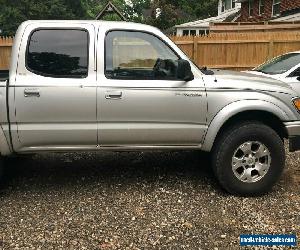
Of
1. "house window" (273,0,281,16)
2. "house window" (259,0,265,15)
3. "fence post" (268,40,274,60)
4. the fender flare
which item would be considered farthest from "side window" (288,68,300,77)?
"house window" (259,0,265,15)

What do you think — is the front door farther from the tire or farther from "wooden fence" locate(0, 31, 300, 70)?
"wooden fence" locate(0, 31, 300, 70)

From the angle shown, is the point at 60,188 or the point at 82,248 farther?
the point at 60,188

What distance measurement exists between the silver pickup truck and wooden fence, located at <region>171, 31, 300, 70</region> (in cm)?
1001

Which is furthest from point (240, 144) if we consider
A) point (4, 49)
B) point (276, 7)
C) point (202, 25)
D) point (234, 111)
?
point (202, 25)

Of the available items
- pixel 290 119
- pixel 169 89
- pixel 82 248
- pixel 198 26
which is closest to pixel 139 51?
pixel 169 89

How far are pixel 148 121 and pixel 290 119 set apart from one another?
5.46ft

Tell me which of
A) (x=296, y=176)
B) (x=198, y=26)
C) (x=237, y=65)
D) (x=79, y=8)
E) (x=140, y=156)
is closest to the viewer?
(x=296, y=176)

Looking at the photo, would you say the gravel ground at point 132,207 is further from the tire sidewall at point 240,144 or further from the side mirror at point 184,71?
the side mirror at point 184,71

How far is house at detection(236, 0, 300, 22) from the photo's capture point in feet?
73.6

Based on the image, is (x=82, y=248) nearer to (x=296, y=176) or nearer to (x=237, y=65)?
(x=296, y=176)

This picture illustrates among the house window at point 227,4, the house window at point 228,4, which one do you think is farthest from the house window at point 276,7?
the house window at point 228,4

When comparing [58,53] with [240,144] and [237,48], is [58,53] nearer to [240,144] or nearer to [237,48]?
[240,144]

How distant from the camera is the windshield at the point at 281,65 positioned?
8656 millimetres

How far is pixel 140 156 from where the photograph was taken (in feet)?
20.6
